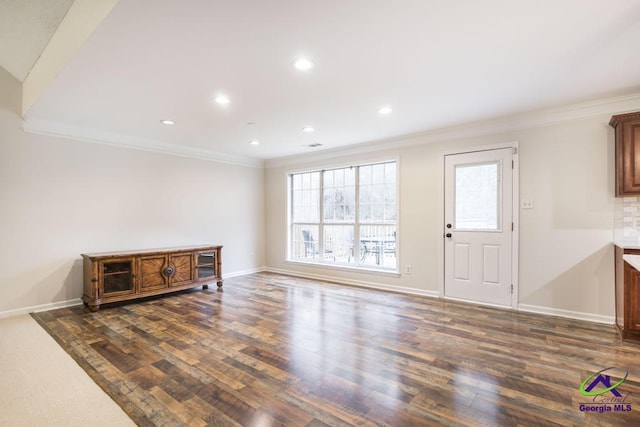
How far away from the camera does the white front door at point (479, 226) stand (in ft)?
13.1

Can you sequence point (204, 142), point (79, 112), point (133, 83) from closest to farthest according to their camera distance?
point (133, 83) → point (79, 112) → point (204, 142)

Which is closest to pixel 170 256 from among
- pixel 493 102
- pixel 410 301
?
pixel 410 301

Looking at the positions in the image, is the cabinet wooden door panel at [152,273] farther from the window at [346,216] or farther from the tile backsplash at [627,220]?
the tile backsplash at [627,220]

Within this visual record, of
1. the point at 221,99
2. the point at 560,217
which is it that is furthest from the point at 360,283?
the point at 221,99

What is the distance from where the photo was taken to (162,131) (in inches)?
178

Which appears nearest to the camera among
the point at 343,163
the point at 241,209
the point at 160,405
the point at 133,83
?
the point at 160,405

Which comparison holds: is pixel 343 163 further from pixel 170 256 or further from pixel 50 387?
pixel 50 387

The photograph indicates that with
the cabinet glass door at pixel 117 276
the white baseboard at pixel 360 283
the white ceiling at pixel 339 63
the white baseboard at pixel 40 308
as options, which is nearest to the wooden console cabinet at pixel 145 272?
the cabinet glass door at pixel 117 276

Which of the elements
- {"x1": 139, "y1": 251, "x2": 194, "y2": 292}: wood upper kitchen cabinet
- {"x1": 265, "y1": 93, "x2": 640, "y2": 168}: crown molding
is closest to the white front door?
{"x1": 265, "y1": 93, "x2": 640, "y2": 168}: crown molding

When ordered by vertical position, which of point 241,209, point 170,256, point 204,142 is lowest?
point 170,256

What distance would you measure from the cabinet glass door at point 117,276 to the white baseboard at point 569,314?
510 centimetres

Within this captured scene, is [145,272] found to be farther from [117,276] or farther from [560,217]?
[560,217]

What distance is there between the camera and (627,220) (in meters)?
3.30

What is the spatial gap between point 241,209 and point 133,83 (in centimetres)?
365
